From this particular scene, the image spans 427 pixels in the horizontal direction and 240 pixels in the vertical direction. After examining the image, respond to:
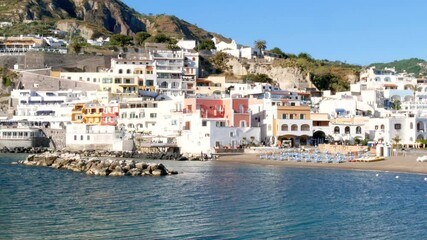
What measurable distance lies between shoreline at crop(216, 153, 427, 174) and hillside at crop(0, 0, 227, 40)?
196 feet

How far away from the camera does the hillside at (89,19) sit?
108562 mm

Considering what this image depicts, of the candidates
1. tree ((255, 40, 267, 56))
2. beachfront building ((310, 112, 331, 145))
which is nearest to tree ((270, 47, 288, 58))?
tree ((255, 40, 267, 56))

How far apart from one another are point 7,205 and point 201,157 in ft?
89.5

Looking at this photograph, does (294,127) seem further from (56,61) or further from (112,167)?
(56,61)

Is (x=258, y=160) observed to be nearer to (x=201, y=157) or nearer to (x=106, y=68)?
(x=201, y=157)

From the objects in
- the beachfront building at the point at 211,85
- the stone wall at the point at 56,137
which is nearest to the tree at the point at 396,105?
the beachfront building at the point at 211,85

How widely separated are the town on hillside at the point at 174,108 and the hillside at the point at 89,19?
65.8ft

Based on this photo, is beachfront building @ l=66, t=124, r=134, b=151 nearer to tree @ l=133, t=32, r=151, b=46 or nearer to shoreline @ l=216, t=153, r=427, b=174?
shoreline @ l=216, t=153, r=427, b=174

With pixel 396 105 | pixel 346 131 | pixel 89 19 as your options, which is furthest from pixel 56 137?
pixel 89 19

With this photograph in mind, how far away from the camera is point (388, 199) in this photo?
29.6 m

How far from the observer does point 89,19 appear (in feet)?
410

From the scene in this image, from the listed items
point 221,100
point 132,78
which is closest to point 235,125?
point 221,100

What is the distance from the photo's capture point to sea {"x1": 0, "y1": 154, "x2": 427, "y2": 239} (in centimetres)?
2141

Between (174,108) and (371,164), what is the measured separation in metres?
21.9
